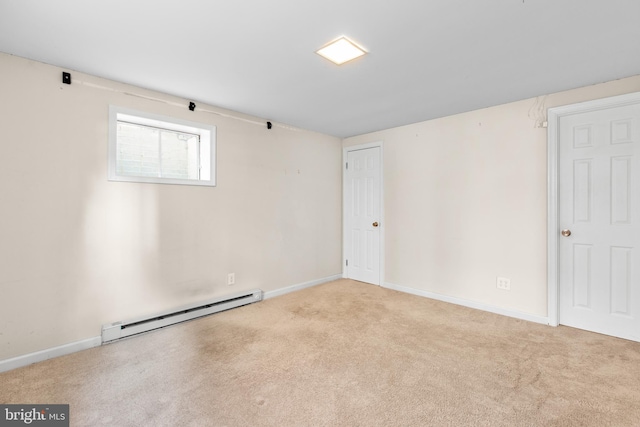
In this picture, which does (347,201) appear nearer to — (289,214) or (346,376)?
(289,214)

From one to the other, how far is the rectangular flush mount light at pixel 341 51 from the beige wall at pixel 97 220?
1693mm

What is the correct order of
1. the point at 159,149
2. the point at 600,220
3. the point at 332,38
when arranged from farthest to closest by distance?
the point at 159,149 < the point at 600,220 < the point at 332,38

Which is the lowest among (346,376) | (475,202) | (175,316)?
(346,376)

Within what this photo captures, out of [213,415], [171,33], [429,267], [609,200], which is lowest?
[213,415]

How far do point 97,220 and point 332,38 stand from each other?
95.4 inches

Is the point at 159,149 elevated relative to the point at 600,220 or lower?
elevated

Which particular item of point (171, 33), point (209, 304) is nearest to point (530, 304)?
point (209, 304)

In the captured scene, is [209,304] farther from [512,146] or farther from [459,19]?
[512,146]

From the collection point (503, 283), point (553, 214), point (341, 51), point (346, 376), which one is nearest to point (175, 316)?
point (346, 376)

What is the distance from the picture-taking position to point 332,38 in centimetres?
194

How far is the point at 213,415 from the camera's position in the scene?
1.67m

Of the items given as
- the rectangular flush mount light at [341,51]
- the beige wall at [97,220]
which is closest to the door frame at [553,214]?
the rectangular flush mount light at [341,51]

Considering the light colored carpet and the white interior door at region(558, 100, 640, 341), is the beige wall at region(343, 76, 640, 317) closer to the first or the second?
the white interior door at region(558, 100, 640, 341)

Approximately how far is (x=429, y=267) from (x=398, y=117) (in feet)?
6.53
